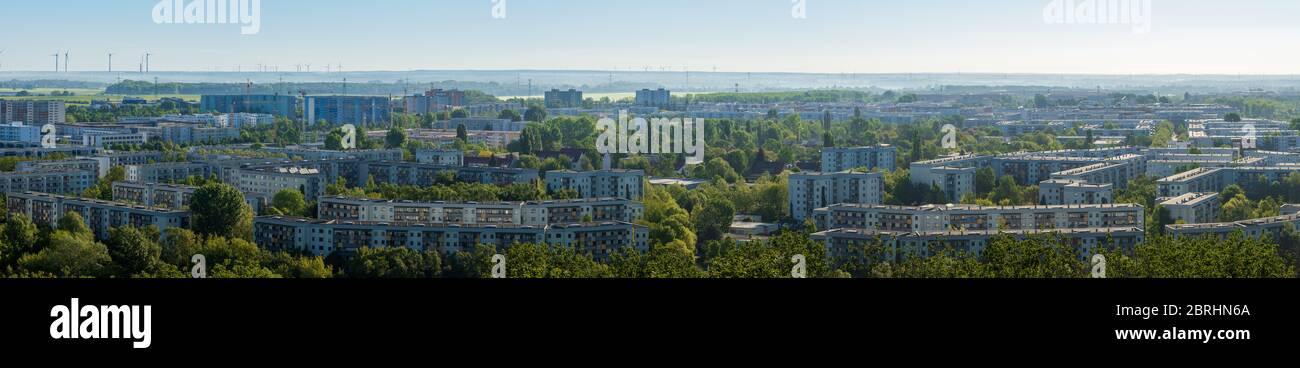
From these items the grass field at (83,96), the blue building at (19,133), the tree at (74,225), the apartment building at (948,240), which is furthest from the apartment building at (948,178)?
the grass field at (83,96)

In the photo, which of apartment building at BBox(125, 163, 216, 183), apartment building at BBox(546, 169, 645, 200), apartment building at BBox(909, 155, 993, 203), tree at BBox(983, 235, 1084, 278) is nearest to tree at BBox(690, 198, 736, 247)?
apartment building at BBox(546, 169, 645, 200)

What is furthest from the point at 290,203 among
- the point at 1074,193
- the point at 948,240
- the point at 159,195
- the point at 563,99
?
the point at 563,99

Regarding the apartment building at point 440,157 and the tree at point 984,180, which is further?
the apartment building at point 440,157

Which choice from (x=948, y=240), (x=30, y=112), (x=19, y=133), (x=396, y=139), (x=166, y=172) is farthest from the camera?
(x=30, y=112)

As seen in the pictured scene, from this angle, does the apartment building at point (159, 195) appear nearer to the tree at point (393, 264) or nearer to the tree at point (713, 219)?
the tree at point (393, 264)

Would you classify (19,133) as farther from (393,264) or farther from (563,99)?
→ (393,264)
